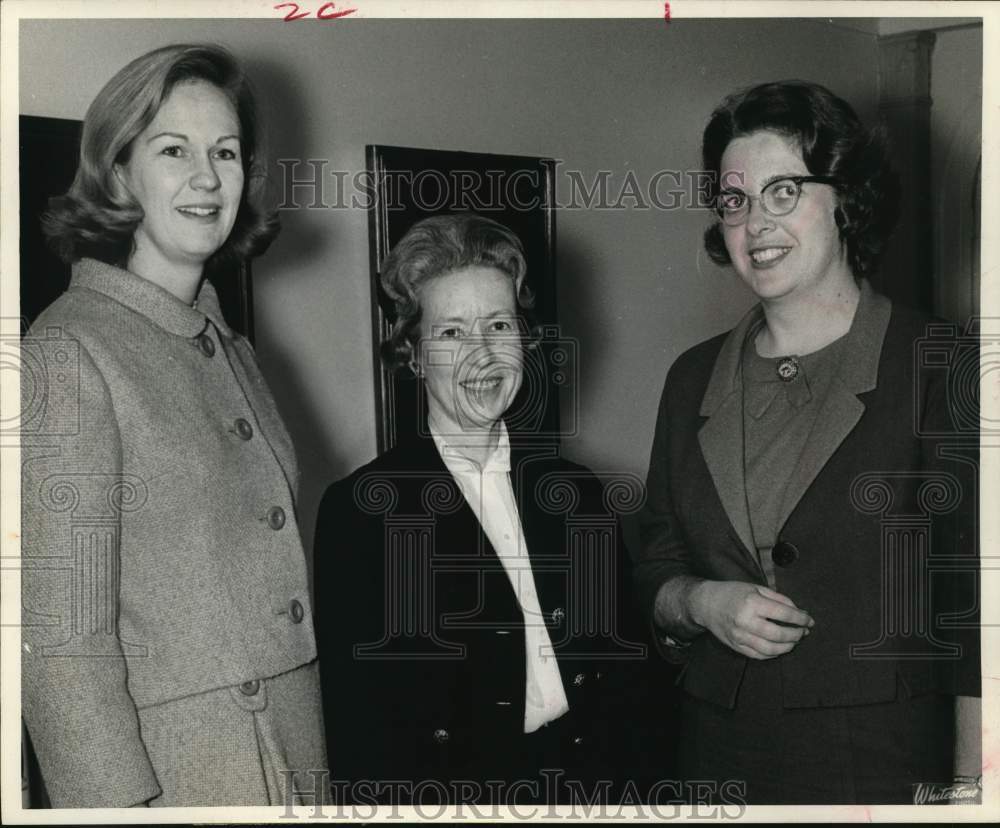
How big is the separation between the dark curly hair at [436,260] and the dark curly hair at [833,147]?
24cm

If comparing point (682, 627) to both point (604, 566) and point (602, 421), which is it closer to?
point (604, 566)

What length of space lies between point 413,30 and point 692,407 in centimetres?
54

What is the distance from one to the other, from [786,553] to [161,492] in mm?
672

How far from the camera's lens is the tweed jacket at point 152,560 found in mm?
1068

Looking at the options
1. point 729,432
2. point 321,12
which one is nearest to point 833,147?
point 729,432

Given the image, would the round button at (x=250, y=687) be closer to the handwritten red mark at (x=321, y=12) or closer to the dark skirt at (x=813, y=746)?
the dark skirt at (x=813, y=746)

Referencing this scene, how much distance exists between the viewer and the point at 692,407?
1.23 metres

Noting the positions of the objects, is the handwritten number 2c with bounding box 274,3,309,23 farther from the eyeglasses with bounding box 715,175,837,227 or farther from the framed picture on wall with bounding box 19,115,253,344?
the eyeglasses with bounding box 715,175,837,227

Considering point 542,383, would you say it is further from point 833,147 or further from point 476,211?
point 833,147

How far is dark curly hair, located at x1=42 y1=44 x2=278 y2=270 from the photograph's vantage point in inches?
43.9

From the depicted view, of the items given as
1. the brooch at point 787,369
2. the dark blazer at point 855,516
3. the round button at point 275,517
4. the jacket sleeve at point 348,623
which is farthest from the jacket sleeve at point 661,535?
the round button at point 275,517

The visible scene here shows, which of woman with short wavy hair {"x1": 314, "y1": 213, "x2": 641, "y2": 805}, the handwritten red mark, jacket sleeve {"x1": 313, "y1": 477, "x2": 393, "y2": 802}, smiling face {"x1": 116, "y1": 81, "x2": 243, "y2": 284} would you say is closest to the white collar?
woman with short wavy hair {"x1": 314, "y1": 213, "x2": 641, "y2": 805}

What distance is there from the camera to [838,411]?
3.82 feet

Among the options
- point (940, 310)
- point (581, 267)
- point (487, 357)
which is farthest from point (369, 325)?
point (940, 310)
